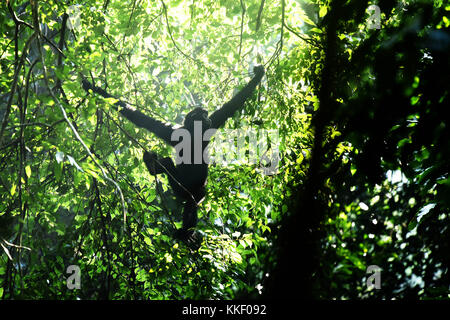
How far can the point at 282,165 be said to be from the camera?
3771 millimetres

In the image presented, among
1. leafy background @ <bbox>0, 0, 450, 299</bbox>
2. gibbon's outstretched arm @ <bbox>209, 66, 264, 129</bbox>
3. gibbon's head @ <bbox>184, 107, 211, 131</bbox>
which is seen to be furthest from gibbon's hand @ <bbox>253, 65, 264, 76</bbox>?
gibbon's head @ <bbox>184, 107, 211, 131</bbox>

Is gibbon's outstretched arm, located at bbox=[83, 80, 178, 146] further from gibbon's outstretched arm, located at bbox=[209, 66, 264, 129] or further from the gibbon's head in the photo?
gibbon's outstretched arm, located at bbox=[209, 66, 264, 129]

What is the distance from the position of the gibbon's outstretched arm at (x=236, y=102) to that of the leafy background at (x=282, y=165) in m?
0.25

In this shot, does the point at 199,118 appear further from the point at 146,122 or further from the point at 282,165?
the point at 282,165

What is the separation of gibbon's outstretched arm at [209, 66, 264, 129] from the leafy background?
0.25 m

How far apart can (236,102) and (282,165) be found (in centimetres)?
158

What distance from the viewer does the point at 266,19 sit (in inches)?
178

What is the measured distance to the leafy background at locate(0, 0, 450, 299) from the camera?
184 cm

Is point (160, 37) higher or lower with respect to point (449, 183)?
higher

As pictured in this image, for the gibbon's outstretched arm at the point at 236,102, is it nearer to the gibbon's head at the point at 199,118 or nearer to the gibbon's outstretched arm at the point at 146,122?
the gibbon's head at the point at 199,118

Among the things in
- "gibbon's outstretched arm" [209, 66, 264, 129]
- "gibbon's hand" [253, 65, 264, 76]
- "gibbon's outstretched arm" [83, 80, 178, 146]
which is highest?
"gibbon's hand" [253, 65, 264, 76]
